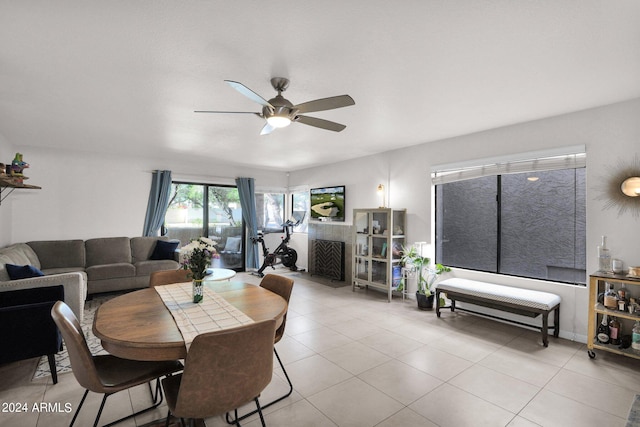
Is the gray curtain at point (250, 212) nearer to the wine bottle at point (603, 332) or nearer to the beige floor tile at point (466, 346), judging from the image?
the beige floor tile at point (466, 346)

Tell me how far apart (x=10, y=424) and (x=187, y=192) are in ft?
16.4

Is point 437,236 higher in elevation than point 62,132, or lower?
lower

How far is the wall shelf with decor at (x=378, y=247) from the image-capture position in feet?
15.8

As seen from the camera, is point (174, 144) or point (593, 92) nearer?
point (593, 92)

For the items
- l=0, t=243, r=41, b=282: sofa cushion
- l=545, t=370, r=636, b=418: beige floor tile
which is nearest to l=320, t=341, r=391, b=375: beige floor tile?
l=545, t=370, r=636, b=418: beige floor tile

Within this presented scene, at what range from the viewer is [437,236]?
4613 millimetres

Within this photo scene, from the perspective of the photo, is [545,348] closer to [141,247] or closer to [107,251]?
[141,247]

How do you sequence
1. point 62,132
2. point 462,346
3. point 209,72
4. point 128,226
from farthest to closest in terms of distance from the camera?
point 128,226, point 62,132, point 462,346, point 209,72

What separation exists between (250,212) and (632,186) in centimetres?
628

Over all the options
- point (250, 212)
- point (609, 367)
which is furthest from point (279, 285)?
point (250, 212)

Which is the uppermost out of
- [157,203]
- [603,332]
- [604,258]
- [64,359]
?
[157,203]

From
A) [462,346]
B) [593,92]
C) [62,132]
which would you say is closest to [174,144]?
[62,132]

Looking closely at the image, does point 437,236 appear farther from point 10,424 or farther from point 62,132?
point 62,132

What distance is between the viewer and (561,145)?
Result: 3.32 metres
